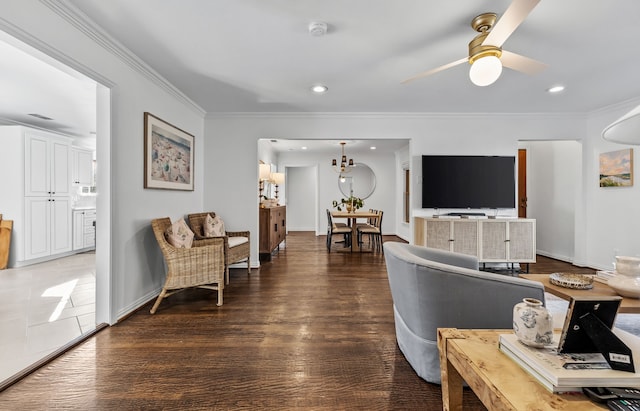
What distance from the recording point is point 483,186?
14.6 ft

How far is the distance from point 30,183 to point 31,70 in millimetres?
2545

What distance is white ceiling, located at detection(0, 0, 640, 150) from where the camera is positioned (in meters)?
2.03

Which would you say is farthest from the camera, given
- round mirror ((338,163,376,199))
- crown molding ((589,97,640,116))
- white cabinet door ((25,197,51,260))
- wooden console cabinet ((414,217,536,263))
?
round mirror ((338,163,376,199))

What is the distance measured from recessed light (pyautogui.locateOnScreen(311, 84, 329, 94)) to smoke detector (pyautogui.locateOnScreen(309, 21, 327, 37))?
1132 millimetres

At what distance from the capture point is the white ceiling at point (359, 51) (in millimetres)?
2027

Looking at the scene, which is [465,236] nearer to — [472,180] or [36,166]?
[472,180]

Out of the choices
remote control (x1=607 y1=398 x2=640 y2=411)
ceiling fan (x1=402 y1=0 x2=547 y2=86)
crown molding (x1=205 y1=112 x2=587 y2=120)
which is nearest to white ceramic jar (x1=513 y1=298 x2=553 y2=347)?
remote control (x1=607 y1=398 x2=640 y2=411)

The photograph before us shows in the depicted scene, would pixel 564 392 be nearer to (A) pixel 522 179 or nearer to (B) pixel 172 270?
(B) pixel 172 270

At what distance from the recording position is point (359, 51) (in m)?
2.61

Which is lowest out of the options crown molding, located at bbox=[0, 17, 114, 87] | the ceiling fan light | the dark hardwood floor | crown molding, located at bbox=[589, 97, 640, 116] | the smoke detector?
the dark hardwood floor

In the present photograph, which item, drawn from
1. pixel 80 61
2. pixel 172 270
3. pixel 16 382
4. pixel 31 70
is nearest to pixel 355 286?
pixel 172 270

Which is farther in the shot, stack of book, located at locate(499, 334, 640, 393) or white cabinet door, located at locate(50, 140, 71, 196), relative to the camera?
white cabinet door, located at locate(50, 140, 71, 196)

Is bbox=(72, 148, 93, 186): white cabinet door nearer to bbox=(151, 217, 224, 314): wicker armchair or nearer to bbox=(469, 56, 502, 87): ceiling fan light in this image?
bbox=(151, 217, 224, 314): wicker armchair

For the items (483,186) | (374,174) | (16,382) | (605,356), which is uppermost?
(374,174)
